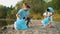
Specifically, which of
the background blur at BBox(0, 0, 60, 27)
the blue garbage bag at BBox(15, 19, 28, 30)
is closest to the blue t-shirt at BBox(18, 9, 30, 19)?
the blue garbage bag at BBox(15, 19, 28, 30)

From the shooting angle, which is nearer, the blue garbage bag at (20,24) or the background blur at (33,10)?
the blue garbage bag at (20,24)

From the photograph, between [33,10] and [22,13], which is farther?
[33,10]

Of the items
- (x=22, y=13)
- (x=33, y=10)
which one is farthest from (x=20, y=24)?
(x=33, y=10)

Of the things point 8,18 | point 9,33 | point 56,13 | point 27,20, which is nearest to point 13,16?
point 8,18

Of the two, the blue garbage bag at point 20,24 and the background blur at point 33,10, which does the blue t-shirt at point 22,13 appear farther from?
the background blur at point 33,10

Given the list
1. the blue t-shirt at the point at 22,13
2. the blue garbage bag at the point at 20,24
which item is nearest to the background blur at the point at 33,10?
the blue t-shirt at the point at 22,13

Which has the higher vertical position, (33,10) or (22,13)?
(33,10)

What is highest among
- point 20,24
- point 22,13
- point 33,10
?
point 33,10

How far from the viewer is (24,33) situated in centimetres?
401

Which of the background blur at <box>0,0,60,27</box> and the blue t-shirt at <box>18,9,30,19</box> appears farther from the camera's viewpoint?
the background blur at <box>0,0,60,27</box>

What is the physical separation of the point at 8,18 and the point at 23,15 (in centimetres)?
255

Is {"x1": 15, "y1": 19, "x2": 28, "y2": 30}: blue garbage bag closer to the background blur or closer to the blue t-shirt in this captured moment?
the blue t-shirt

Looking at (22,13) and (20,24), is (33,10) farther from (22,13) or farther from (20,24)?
(20,24)

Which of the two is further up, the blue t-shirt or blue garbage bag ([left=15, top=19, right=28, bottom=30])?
the blue t-shirt
